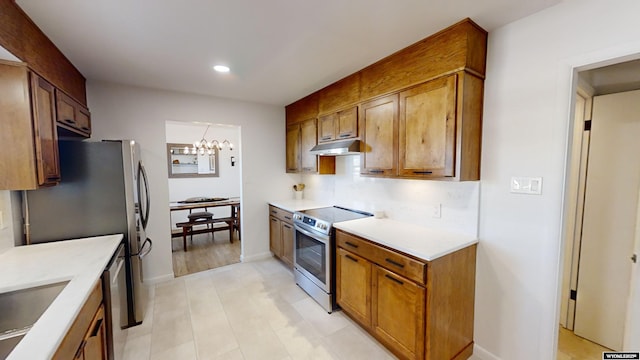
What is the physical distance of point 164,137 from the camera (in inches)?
127

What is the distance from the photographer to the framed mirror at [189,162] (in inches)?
226

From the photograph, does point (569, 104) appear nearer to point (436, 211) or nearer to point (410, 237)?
point (436, 211)

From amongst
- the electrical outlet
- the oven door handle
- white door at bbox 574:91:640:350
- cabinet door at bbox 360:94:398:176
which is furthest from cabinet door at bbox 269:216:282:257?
white door at bbox 574:91:640:350

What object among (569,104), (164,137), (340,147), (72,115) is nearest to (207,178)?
(164,137)

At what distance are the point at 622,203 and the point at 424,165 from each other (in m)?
1.56

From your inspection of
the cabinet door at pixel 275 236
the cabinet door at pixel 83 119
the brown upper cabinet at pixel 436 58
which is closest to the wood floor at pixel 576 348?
the brown upper cabinet at pixel 436 58

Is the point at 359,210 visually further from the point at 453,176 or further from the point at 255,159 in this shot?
the point at 255,159

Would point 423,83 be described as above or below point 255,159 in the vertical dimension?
above

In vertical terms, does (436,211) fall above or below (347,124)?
below

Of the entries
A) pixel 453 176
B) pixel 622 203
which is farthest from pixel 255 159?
pixel 622 203

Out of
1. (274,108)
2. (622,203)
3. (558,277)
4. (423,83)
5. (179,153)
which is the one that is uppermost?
(274,108)

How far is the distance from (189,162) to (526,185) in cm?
629

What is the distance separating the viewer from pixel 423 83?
1.99 meters

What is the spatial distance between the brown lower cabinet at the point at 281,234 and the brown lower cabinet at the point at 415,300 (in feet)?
4.42
